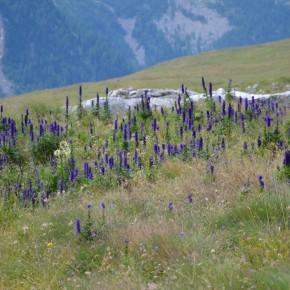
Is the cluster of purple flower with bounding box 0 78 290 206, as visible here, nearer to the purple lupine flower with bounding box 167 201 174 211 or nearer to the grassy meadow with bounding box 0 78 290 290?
the grassy meadow with bounding box 0 78 290 290

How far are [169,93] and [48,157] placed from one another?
1042cm

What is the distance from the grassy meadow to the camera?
170 inches

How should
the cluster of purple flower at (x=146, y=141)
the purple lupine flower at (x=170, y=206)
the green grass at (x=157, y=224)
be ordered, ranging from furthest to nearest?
the cluster of purple flower at (x=146, y=141)
the purple lupine flower at (x=170, y=206)
the green grass at (x=157, y=224)

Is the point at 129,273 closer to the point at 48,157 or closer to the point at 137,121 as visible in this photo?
the point at 48,157

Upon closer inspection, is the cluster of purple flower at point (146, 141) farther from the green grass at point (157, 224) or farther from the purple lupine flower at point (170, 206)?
the purple lupine flower at point (170, 206)

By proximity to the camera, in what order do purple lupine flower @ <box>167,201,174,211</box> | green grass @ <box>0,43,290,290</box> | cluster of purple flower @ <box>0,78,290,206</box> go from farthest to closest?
cluster of purple flower @ <box>0,78,290,206</box>, purple lupine flower @ <box>167,201,174,211</box>, green grass @ <box>0,43,290,290</box>

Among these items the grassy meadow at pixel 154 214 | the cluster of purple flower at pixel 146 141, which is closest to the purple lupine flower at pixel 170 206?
the grassy meadow at pixel 154 214

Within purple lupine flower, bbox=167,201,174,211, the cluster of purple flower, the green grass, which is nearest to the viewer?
the green grass

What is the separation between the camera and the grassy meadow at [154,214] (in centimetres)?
431

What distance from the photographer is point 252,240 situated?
455 centimetres

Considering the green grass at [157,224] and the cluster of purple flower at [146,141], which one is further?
the cluster of purple flower at [146,141]

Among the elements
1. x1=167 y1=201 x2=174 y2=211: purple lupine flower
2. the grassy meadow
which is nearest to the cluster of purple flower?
the grassy meadow

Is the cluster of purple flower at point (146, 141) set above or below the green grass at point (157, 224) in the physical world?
above

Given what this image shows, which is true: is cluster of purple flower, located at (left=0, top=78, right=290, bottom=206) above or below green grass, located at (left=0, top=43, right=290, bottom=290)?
above
